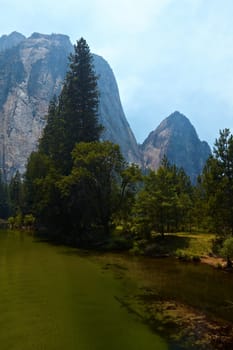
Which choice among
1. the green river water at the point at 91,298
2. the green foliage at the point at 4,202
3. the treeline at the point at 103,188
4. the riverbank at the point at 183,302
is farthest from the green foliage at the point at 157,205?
the green foliage at the point at 4,202

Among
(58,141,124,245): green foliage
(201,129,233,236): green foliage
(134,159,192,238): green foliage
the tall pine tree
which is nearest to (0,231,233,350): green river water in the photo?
(201,129,233,236): green foliage

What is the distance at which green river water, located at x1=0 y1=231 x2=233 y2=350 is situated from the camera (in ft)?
32.8

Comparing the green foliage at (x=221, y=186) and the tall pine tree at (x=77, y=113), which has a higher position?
the tall pine tree at (x=77, y=113)

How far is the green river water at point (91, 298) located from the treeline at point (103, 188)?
830 cm

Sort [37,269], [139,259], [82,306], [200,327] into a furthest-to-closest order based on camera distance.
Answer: [139,259] → [37,269] → [82,306] → [200,327]

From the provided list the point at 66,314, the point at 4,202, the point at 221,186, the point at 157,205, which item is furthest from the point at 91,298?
the point at 4,202

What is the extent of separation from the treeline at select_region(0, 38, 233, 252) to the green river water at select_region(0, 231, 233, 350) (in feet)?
27.2

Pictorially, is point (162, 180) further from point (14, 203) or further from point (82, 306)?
point (14, 203)

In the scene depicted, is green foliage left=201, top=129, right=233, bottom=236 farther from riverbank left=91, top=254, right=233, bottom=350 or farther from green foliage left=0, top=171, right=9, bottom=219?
green foliage left=0, top=171, right=9, bottom=219

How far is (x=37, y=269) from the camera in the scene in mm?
21562

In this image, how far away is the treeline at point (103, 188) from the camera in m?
29.8

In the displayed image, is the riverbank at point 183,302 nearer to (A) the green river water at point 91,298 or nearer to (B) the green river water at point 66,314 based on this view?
(A) the green river water at point 91,298

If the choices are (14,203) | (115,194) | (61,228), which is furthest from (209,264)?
(14,203)

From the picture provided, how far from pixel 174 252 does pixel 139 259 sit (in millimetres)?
3785
